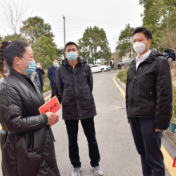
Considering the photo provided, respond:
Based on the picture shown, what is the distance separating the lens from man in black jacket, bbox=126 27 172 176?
1.92 m

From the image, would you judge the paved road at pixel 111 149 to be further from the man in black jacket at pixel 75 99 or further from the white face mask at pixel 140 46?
the white face mask at pixel 140 46

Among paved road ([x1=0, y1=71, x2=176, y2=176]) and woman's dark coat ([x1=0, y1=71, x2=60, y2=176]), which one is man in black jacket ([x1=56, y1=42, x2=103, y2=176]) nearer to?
paved road ([x1=0, y1=71, x2=176, y2=176])

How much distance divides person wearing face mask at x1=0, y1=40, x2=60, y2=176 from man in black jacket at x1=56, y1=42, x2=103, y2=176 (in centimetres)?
98

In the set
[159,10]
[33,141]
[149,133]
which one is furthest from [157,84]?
[159,10]

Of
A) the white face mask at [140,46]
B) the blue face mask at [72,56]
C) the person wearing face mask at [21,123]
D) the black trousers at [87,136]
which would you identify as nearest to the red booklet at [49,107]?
the person wearing face mask at [21,123]

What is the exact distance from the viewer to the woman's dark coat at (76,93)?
261 cm

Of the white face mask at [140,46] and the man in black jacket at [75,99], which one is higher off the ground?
the white face mask at [140,46]

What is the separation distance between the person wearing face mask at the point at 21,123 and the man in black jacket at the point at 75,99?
98cm

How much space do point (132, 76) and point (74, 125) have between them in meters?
1.17

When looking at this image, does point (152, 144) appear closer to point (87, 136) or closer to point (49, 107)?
point (87, 136)

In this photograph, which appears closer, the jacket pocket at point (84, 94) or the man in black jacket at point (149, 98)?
the man in black jacket at point (149, 98)

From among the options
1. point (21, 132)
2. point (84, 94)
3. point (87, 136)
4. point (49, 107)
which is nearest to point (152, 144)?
point (87, 136)

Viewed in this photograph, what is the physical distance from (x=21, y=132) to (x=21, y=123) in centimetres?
10

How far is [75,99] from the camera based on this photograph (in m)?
2.63
